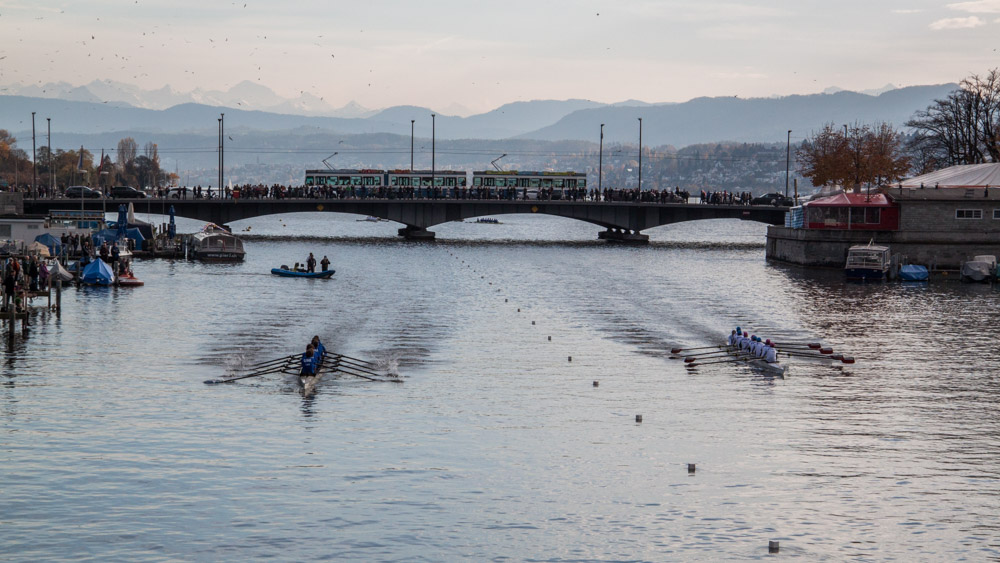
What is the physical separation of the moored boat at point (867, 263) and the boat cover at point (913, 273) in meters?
1.68

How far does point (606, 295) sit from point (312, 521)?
6351 centimetres

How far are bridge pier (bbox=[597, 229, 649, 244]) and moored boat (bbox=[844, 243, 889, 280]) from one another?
6688 centimetres

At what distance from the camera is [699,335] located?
2660 inches

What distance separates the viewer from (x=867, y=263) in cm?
10938

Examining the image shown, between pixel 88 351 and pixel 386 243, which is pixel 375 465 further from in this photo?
pixel 386 243

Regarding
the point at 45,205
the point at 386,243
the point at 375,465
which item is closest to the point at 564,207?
the point at 386,243

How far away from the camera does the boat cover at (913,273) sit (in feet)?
358

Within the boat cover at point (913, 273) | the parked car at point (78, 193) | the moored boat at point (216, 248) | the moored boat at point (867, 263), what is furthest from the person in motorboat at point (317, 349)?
the parked car at point (78, 193)

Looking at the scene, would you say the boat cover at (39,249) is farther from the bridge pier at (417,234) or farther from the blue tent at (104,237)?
the bridge pier at (417,234)

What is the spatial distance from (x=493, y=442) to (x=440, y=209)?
420ft

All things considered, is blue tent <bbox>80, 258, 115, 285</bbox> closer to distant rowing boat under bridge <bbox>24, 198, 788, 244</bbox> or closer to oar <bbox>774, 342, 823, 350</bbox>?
oar <bbox>774, 342, 823, 350</bbox>

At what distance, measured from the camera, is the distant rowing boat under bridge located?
157 m

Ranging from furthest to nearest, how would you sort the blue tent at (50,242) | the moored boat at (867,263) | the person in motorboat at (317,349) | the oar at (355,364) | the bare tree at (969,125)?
the bare tree at (969,125) → the moored boat at (867,263) → the blue tent at (50,242) → the oar at (355,364) → the person in motorboat at (317,349)

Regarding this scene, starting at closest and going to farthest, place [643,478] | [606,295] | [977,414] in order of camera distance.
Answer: [643,478] → [977,414] → [606,295]
